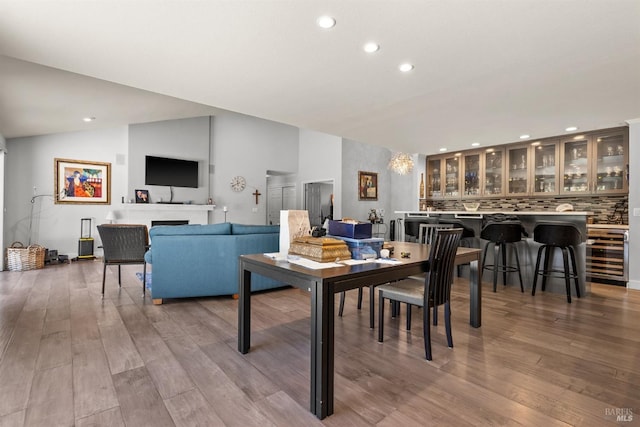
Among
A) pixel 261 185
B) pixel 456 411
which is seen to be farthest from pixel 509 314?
pixel 261 185

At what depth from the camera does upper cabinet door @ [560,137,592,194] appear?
17.0 feet

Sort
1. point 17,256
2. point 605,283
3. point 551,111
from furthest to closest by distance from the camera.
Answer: point 17,256 → point 605,283 → point 551,111

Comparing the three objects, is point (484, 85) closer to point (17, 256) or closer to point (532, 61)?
point (532, 61)

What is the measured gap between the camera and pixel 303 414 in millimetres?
1588

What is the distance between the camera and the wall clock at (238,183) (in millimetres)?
8375

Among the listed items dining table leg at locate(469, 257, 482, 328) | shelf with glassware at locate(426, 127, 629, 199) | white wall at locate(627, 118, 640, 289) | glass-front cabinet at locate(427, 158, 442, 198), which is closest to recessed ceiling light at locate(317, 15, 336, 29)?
dining table leg at locate(469, 257, 482, 328)

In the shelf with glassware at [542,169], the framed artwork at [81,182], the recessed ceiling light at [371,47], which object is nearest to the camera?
the recessed ceiling light at [371,47]

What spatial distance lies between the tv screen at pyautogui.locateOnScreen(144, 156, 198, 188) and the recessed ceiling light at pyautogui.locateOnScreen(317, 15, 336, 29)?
6.31 metres

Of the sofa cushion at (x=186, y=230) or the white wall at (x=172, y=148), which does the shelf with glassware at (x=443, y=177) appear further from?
the white wall at (x=172, y=148)

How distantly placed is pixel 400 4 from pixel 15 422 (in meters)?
2.98

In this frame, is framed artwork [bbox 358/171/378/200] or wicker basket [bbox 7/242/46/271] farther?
framed artwork [bbox 358/171/378/200]
